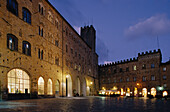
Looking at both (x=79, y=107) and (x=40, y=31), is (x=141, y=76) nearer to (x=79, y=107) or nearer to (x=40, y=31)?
(x=40, y=31)

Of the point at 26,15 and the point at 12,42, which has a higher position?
the point at 26,15

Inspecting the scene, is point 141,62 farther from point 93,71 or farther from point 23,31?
point 23,31

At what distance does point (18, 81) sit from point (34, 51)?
4888 millimetres

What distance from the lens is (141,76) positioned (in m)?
48.1

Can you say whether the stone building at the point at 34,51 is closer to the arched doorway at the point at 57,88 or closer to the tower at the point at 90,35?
the arched doorway at the point at 57,88

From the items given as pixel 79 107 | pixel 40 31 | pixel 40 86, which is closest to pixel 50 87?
pixel 40 86

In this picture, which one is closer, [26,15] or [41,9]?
[26,15]

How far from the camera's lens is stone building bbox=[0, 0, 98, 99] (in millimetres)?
17625

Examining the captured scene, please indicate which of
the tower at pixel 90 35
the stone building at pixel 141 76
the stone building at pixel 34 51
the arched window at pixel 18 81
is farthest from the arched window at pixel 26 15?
the tower at pixel 90 35

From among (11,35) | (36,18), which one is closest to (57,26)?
(36,18)

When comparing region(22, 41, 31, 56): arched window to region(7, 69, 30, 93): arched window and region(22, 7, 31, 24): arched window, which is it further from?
region(22, 7, 31, 24): arched window

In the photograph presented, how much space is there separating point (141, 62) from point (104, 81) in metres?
15.1

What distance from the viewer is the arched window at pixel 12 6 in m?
18.5

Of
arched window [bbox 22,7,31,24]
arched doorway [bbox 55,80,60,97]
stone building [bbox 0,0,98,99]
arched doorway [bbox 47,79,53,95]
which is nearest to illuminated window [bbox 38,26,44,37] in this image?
stone building [bbox 0,0,98,99]
